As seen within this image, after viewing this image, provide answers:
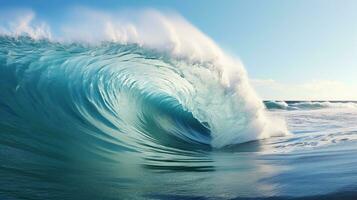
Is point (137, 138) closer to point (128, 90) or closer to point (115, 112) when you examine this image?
point (115, 112)

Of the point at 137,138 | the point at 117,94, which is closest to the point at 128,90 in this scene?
the point at 117,94

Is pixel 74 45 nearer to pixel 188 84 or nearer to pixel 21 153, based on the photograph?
pixel 188 84

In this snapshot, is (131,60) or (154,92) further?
(154,92)

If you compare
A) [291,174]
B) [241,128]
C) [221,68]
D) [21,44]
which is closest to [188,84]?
[221,68]

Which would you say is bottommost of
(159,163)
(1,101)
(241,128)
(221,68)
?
(159,163)

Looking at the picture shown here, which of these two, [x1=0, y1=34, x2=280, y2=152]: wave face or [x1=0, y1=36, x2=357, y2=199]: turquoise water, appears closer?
[x1=0, y1=36, x2=357, y2=199]: turquoise water
